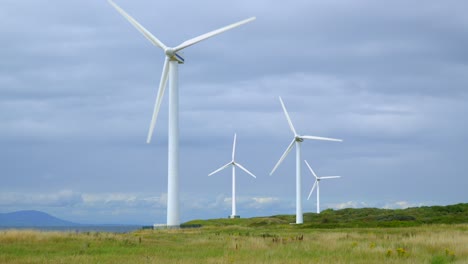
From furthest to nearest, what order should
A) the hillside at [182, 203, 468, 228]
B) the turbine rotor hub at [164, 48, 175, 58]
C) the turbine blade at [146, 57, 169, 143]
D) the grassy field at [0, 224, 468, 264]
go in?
the hillside at [182, 203, 468, 228]
the turbine rotor hub at [164, 48, 175, 58]
the turbine blade at [146, 57, 169, 143]
the grassy field at [0, 224, 468, 264]

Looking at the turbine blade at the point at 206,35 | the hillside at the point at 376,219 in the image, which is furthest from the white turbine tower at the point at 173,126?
the hillside at the point at 376,219

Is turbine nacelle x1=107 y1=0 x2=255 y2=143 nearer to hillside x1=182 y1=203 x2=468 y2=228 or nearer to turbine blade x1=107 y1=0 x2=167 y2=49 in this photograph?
turbine blade x1=107 y1=0 x2=167 y2=49

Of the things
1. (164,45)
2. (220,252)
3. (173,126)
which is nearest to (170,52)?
(164,45)

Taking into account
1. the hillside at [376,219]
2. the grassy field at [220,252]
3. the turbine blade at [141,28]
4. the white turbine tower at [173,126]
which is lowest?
the grassy field at [220,252]

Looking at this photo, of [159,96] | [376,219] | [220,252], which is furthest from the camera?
[376,219]

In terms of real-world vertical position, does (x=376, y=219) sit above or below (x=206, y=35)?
below

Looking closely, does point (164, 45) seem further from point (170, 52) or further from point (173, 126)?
point (173, 126)

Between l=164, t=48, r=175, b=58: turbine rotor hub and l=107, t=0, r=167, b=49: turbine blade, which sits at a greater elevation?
l=107, t=0, r=167, b=49: turbine blade

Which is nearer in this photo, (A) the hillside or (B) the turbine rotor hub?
(B) the turbine rotor hub

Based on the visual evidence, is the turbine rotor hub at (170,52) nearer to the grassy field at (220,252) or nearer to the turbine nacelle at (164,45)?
the turbine nacelle at (164,45)

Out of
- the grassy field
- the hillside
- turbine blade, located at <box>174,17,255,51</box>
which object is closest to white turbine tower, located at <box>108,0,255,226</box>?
turbine blade, located at <box>174,17,255,51</box>

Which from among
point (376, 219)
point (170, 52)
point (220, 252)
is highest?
point (170, 52)

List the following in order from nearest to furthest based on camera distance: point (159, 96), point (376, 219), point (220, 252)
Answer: point (220, 252) → point (159, 96) → point (376, 219)

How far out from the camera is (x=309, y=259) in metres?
25.8
